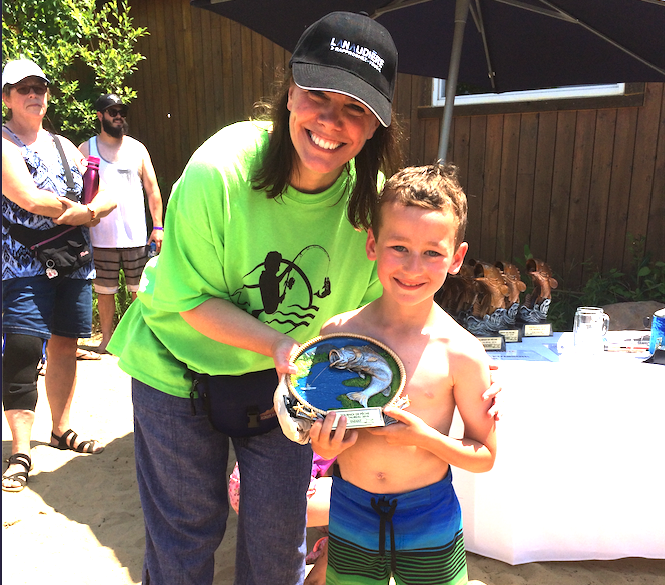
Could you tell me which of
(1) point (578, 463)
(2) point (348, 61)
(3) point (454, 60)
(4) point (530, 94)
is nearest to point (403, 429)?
(2) point (348, 61)

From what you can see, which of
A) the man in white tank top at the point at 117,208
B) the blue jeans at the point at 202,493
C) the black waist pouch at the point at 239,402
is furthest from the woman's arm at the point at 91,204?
the black waist pouch at the point at 239,402

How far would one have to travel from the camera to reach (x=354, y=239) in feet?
5.70

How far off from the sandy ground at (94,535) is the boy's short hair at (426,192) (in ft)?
5.47

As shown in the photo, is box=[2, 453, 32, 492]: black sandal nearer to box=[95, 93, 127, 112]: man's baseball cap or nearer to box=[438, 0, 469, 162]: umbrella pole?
box=[438, 0, 469, 162]: umbrella pole

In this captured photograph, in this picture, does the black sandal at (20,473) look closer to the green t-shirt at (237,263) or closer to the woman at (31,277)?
the woman at (31,277)

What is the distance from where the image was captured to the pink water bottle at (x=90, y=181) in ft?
11.5

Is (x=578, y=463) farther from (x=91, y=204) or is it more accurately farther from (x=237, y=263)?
(x=91, y=204)

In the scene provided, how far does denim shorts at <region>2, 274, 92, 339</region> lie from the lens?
121 inches

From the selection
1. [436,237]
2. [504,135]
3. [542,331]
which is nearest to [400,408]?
[436,237]

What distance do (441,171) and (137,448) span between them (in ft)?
3.91

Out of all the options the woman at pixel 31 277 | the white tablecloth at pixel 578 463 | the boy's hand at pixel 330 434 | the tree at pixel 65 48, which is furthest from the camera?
the tree at pixel 65 48

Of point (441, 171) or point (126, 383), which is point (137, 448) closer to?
point (441, 171)

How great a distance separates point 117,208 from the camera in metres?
5.11

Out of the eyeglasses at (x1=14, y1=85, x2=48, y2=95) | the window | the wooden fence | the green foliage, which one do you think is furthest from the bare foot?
the wooden fence
